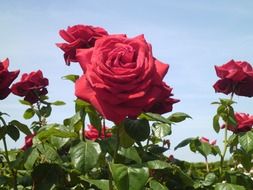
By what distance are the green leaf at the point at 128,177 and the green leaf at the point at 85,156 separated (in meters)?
0.20

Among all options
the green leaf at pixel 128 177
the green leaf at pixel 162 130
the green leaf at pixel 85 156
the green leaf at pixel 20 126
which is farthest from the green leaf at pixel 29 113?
the green leaf at pixel 128 177

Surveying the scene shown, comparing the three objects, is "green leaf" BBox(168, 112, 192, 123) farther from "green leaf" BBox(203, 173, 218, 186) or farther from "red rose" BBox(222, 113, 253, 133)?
"red rose" BBox(222, 113, 253, 133)

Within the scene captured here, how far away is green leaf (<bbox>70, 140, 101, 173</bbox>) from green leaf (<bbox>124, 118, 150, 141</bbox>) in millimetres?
198

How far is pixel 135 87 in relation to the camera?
1702 mm

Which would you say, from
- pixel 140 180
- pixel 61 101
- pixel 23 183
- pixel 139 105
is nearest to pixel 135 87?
pixel 139 105

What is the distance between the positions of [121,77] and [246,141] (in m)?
1.76

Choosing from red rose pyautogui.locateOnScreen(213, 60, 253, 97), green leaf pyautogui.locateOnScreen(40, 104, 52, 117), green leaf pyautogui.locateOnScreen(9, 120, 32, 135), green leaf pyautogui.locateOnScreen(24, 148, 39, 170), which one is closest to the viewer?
green leaf pyautogui.locateOnScreen(24, 148, 39, 170)

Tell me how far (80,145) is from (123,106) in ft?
1.36

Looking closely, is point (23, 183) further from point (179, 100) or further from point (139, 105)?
point (139, 105)

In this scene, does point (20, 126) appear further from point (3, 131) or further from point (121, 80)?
point (121, 80)

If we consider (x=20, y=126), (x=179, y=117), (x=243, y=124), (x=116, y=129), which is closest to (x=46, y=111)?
(x=20, y=126)

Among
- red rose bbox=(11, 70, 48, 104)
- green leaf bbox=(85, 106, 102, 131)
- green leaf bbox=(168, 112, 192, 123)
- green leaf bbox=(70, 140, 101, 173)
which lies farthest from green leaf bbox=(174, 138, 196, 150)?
red rose bbox=(11, 70, 48, 104)

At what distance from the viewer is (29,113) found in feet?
13.3

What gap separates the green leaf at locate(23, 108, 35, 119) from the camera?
13.3ft
